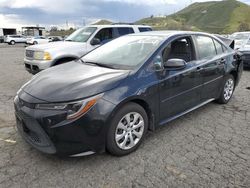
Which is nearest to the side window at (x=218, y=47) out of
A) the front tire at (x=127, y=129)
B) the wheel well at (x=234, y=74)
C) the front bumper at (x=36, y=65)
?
the wheel well at (x=234, y=74)

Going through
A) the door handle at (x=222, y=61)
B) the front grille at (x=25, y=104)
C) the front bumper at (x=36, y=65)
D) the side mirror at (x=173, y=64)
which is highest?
the side mirror at (x=173, y=64)

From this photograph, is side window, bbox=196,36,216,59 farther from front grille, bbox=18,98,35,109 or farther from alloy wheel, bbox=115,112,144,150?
front grille, bbox=18,98,35,109

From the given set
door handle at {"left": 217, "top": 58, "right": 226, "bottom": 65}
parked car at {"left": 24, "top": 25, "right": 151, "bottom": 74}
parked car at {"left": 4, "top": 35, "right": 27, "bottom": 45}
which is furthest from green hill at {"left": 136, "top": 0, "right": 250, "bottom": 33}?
door handle at {"left": 217, "top": 58, "right": 226, "bottom": 65}

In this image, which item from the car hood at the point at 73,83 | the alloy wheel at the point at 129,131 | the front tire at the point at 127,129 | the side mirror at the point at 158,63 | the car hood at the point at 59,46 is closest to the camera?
the car hood at the point at 73,83

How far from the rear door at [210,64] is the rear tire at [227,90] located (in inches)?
9.9

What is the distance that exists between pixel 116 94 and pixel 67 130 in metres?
0.72

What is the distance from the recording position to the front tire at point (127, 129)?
10.2 feet

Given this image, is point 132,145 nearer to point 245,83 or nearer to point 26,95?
point 26,95

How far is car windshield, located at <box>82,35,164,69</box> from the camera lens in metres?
3.70

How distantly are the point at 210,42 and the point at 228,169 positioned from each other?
9.19 feet

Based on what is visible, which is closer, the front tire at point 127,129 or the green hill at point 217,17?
the front tire at point 127,129

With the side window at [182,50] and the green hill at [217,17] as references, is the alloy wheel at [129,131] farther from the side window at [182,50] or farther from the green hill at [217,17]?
the green hill at [217,17]

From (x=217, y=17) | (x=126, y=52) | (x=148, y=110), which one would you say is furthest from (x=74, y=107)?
(x=217, y=17)

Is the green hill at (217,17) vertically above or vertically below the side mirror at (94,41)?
above
